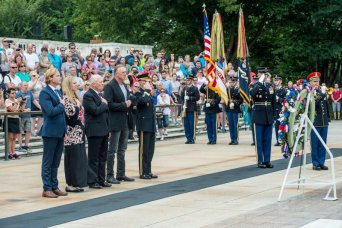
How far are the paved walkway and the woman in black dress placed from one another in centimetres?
31

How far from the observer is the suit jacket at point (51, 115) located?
12516mm

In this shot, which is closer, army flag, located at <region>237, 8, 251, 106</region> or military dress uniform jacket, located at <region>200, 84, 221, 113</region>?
army flag, located at <region>237, 8, 251, 106</region>

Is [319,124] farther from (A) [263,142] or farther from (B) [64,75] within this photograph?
(B) [64,75]

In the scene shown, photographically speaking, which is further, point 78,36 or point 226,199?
point 78,36

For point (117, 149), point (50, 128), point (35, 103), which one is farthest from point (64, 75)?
point (50, 128)

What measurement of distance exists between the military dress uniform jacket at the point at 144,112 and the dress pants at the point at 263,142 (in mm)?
2815

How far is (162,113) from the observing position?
2527 cm

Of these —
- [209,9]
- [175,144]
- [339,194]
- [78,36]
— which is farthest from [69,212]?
[78,36]

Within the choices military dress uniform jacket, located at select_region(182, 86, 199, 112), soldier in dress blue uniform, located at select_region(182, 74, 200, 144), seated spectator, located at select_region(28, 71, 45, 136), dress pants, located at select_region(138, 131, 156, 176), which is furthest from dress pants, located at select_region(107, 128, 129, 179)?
military dress uniform jacket, located at select_region(182, 86, 199, 112)

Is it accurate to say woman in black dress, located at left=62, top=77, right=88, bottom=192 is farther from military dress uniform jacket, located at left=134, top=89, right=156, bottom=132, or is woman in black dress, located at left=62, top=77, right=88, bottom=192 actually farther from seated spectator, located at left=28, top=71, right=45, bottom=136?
seated spectator, located at left=28, top=71, right=45, bottom=136

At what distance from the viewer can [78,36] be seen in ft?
214

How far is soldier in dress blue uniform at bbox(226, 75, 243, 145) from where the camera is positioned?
2316 centimetres

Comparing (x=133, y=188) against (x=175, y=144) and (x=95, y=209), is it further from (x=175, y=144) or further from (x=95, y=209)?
(x=175, y=144)

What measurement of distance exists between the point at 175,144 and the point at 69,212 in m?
12.6
